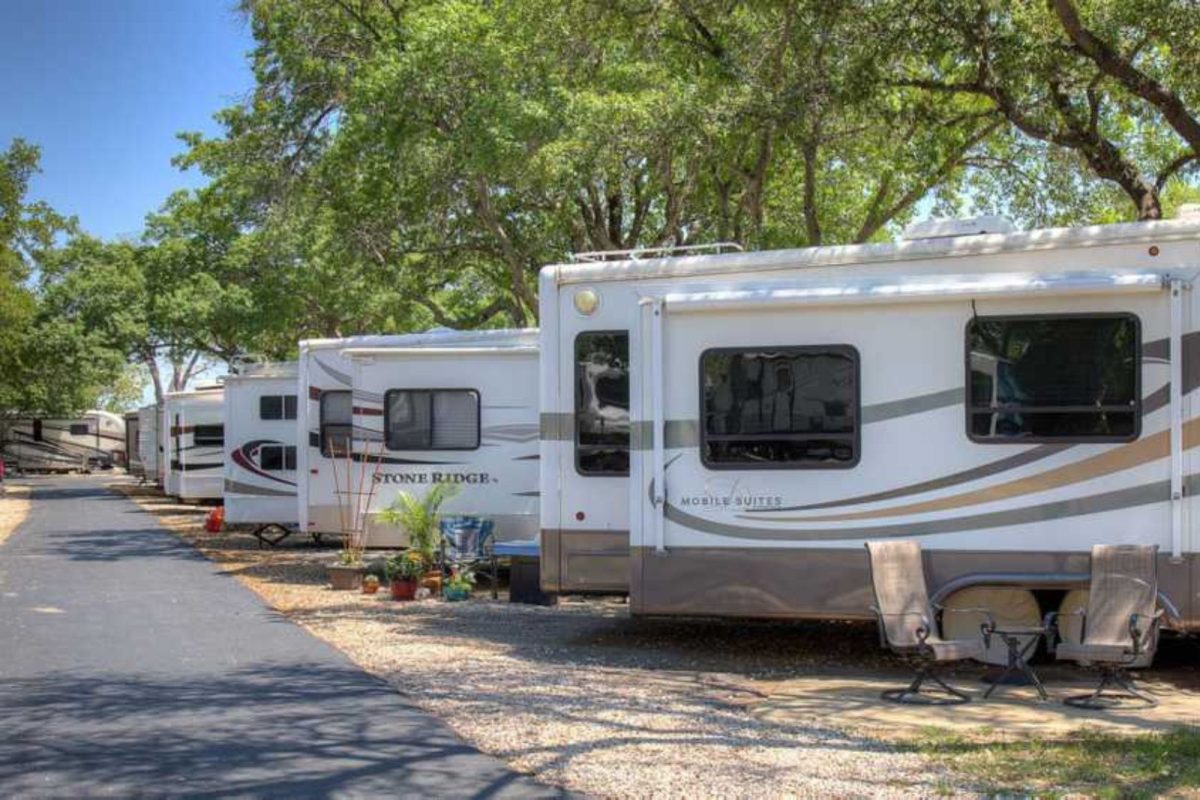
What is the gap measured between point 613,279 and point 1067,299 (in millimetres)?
3202

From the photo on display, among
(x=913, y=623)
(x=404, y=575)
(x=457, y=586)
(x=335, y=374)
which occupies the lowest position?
(x=457, y=586)

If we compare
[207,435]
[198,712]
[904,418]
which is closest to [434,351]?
[904,418]

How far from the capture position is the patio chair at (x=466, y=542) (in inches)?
527

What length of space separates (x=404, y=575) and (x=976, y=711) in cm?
694

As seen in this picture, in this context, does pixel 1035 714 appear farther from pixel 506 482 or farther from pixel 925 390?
pixel 506 482

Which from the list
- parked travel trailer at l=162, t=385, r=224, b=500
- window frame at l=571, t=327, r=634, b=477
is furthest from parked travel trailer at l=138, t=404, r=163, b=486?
window frame at l=571, t=327, r=634, b=477

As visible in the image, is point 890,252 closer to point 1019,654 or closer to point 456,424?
point 1019,654

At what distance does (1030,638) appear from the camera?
802cm

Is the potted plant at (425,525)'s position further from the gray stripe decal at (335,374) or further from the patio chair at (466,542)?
the gray stripe decal at (335,374)

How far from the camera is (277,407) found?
64.3 ft

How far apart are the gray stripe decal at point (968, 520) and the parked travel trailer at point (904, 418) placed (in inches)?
0.6

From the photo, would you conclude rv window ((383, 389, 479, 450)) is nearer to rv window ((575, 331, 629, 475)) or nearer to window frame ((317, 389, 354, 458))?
window frame ((317, 389, 354, 458))

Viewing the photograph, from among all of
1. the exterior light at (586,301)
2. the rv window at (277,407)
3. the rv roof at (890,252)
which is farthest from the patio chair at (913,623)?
the rv window at (277,407)

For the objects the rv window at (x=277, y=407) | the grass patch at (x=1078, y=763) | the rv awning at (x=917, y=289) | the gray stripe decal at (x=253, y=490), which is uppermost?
the rv awning at (x=917, y=289)
